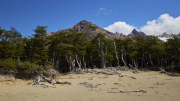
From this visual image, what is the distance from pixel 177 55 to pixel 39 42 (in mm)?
31811

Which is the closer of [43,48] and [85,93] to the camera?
[85,93]

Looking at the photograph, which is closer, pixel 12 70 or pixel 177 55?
pixel 12 70

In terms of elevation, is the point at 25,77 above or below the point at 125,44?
below

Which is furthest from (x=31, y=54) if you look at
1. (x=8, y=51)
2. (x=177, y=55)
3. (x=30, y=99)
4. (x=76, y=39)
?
(x=177, y=55)

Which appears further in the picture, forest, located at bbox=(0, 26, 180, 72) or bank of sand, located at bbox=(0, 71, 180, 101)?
forest, located at bbox=(0, 26, 180, 72)

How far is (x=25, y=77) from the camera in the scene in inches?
580

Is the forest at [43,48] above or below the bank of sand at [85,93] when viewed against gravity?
above

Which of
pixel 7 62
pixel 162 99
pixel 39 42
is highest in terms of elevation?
pixel 39 42

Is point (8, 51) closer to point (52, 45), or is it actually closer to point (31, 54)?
point (31, 54)

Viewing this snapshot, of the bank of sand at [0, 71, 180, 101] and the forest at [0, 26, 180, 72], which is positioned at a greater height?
the forest at [0, 26, 180, 72]

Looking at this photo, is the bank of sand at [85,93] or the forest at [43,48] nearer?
the bank of sand at [85,93]

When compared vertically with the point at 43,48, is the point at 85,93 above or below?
below

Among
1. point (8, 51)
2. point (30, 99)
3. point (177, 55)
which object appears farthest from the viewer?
point (177, 55)

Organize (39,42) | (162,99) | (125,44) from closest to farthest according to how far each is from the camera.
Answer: (162,99) < (39,42) < (125,44)
